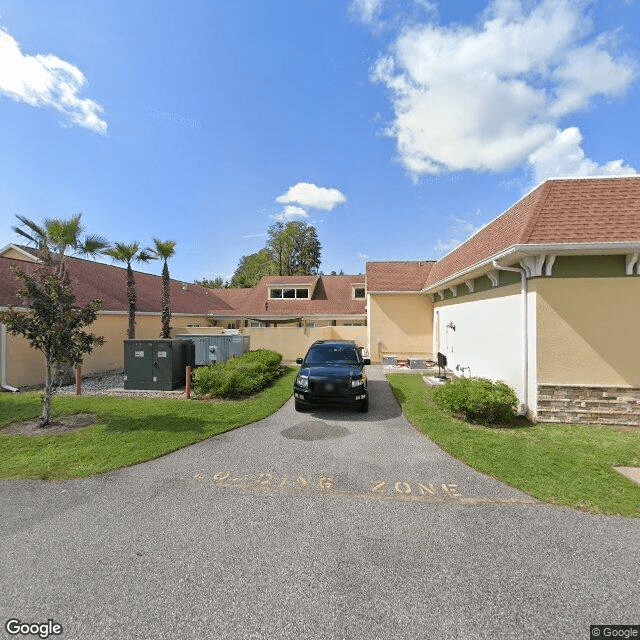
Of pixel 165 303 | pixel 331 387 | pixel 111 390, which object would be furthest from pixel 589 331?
pixel 165 303

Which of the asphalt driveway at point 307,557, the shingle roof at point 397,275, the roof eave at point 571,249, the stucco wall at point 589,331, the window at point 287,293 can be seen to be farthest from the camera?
the window at point 287,293

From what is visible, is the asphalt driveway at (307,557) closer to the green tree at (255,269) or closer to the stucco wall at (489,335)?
the stucco wall at (489,335)

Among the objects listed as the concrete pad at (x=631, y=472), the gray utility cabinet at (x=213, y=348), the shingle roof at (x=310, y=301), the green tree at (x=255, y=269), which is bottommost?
the concrete pad at (x=631, y=472)

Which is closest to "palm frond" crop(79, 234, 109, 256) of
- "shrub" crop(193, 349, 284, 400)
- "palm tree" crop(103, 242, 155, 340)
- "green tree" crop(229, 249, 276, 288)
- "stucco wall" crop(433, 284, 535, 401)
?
"palm tree" crop(103, 242, 155, 340)

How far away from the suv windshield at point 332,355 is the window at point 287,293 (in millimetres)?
17255

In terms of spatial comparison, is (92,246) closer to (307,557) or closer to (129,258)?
(129,258)

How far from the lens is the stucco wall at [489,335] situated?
8.12 meters

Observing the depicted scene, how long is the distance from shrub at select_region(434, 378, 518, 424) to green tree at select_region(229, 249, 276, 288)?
1570 inches

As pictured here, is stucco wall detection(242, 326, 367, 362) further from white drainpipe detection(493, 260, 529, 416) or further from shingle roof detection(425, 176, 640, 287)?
white drainpipe detection(493, 260, 529, 416)

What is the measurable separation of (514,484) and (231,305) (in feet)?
87.9

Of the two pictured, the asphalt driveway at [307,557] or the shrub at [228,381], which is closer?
the asphalt driveway at [307,557]

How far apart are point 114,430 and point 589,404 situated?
35.3 feet

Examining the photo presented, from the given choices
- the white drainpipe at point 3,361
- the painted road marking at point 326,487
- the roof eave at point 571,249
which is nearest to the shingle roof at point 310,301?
the white drainpipe at point 3,361

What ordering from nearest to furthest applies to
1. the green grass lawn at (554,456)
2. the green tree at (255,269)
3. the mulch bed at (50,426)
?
the green grass lawn at (554,456) < the mulch bed at (50,426) < the green tree at (255,269)
